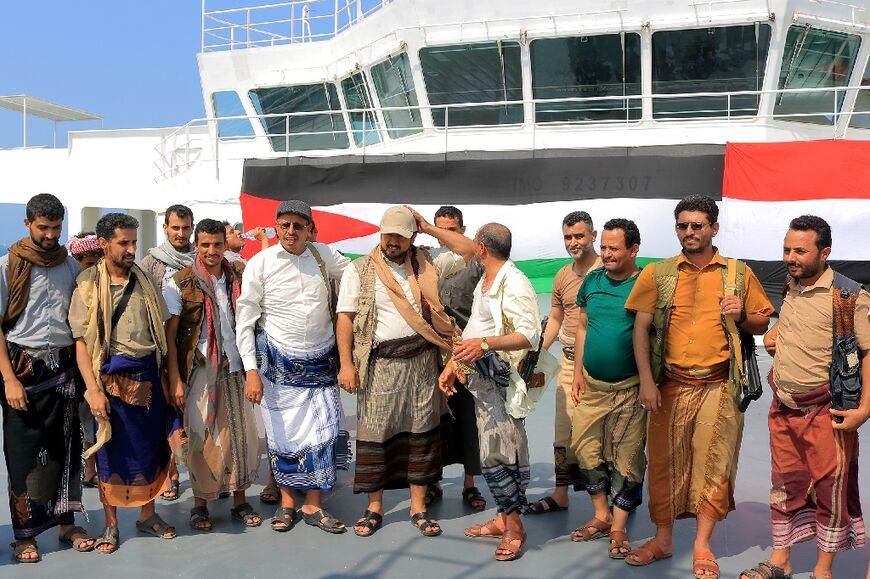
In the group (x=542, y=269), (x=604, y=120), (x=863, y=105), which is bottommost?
(x=542, y=269)

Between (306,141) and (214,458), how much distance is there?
9407mm

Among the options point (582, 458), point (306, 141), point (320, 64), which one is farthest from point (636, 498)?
point (320, 64)

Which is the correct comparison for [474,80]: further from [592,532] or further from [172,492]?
[592,532]

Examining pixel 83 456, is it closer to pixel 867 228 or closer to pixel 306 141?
pixel 867 228

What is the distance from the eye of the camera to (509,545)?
355 cm

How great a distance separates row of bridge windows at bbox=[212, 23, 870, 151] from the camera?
935cm

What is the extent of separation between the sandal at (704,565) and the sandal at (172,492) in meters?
2.86

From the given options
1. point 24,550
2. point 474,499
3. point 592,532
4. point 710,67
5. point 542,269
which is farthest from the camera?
point 710,67

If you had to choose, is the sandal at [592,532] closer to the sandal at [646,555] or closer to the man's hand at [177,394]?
the sandal at [646,555]

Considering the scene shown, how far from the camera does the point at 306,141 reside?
1273cm

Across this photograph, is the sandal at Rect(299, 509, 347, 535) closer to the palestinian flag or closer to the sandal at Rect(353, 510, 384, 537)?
the sandal at Rect(353, 510, 384, 537)

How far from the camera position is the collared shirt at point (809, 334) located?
308 cm

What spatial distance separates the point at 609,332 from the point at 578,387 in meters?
0.38

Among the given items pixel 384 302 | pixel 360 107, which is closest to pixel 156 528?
pixel 384 302
